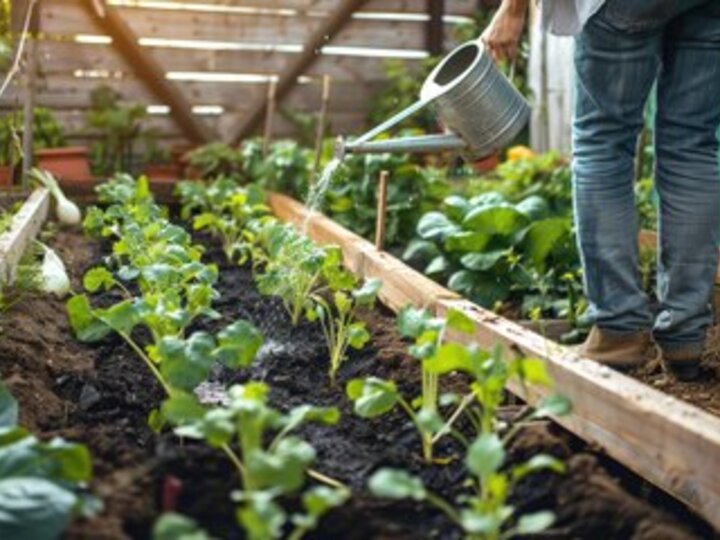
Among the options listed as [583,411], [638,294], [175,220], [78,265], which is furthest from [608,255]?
[175,220]

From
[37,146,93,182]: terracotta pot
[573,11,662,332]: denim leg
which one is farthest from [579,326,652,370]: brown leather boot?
[37,146,93,182]: terracotta pot

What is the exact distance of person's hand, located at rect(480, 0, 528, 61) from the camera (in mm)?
2475

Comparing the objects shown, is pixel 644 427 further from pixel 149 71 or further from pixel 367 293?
pixel 149 71

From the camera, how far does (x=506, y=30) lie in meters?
2.51

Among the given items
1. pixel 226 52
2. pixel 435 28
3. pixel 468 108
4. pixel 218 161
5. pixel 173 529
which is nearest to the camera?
pixel 173 529

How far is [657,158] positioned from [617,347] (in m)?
0.41

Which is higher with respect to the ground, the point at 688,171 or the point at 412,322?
the point at 688,171

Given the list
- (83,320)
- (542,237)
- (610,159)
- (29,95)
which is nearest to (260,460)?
(83,320)

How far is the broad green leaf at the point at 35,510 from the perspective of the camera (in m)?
1.14

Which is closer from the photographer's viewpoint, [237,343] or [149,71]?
[237,343]

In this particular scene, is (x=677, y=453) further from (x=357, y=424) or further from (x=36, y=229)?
(x=36, y=229)

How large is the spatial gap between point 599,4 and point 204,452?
1.21 m

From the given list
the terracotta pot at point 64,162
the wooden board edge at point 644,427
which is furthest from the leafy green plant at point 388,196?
the wooden board edge at point 644,427

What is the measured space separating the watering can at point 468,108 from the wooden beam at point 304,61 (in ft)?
15.2
